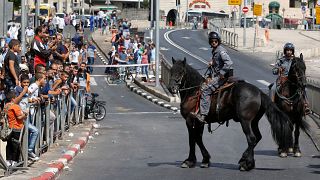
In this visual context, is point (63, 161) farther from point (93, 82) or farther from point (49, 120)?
point (93, 82)

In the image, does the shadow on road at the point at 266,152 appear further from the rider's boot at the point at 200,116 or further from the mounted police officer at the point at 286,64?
the rider's boot at the point at 200,116

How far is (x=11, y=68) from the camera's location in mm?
20453

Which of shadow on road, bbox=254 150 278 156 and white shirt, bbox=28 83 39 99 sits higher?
white shirt, bbox=28 83 39 99

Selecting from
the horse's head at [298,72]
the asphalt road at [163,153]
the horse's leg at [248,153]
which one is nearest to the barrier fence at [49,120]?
the asphalt road at [163,153]

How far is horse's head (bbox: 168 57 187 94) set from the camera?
17.2 m

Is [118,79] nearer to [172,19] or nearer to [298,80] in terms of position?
[298,80]

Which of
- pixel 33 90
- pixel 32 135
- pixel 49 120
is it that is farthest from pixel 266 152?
pixel 32 135

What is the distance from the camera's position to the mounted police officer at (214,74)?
17031 mm

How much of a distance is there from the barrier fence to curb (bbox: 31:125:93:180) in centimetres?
46

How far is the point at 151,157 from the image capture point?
18812 millimetres

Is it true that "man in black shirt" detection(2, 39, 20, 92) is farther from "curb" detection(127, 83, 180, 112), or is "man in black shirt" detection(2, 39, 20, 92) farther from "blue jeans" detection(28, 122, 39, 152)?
"curb" detection(127, 83, 180, 112)

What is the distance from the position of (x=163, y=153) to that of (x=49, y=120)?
2.51m

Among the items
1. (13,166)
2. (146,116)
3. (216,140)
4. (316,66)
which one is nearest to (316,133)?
(216,140)

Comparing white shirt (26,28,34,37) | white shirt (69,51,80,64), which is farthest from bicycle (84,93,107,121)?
white shirt (26,28,34,37)
